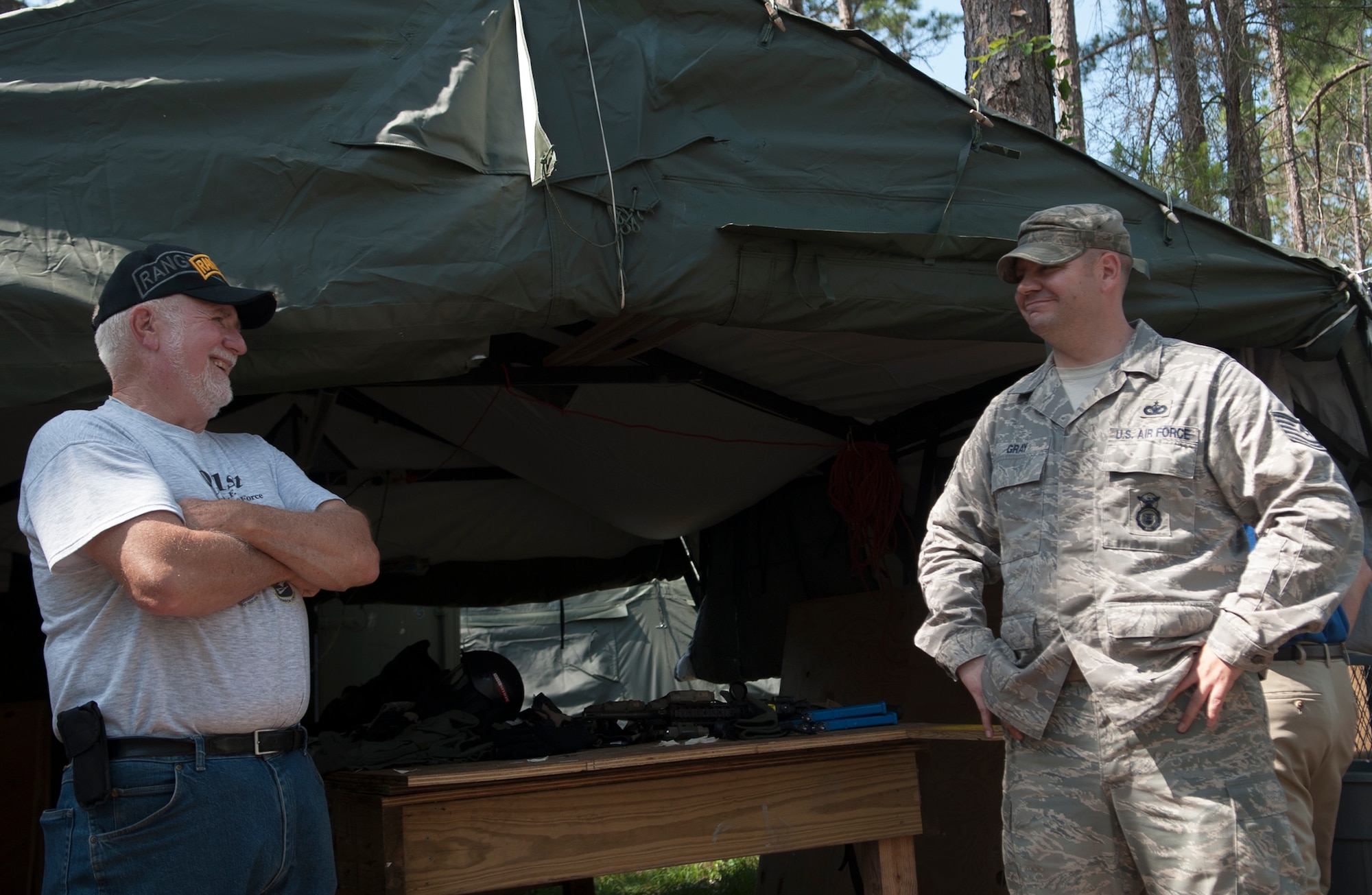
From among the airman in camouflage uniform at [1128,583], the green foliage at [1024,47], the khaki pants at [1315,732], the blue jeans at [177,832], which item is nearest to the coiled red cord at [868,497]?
the green foliage at [1024,47]

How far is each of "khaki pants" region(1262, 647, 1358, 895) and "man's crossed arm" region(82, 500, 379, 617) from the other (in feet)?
8.12

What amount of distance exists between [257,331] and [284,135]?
49cm

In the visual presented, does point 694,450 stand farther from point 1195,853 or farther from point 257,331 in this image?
point 1195,853

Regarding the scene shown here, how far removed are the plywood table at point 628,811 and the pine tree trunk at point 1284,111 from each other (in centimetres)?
831

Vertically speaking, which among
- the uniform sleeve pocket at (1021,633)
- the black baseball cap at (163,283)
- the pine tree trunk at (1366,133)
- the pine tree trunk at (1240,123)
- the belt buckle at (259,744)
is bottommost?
the belt buckle at (259,744)

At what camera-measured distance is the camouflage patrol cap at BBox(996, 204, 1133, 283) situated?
2.37 meters

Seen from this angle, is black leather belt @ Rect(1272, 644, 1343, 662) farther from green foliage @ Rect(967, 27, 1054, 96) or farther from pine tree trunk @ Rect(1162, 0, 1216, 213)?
pine tree trunk @ Rect(1162, 0, 1216, 213)

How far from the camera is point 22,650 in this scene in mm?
5508

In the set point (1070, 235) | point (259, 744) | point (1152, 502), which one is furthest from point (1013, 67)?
point (259, 744)

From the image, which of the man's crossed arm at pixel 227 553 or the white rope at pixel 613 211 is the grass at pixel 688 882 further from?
the man's crossed arm at pixel 227 553

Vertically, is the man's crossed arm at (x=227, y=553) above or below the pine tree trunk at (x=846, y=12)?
below

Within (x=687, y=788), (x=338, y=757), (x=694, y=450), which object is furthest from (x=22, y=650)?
(x=687, y=788)

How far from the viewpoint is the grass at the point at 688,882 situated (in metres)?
5.86

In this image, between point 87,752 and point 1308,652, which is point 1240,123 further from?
point 87,752
